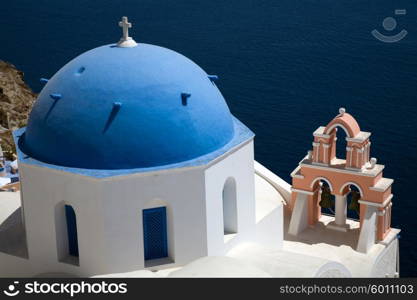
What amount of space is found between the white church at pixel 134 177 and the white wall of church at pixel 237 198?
0.14 ft

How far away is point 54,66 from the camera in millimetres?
48406

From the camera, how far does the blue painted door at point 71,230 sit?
630 inches

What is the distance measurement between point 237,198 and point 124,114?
3525 millimetres

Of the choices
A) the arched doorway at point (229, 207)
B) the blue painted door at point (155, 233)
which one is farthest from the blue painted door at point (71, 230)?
the arched doorway at point (229, 207)

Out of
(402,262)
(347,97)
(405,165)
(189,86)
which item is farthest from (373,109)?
(189,86)

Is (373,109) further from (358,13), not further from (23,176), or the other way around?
(23,176)

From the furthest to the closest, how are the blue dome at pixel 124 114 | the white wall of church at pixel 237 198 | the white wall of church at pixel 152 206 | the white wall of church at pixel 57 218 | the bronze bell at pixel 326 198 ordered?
the bronze bell at pixel 326 198 → the white wall of church at pixel 237 198 → the blue dome at pixel 124 114 → the white wall of church at pixel 57 218 → the white wall of church at pixel 152 206

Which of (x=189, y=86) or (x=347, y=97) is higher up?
(x=189, y=86)

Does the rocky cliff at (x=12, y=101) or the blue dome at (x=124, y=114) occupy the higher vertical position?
the blue dome at (x=124, y=114)

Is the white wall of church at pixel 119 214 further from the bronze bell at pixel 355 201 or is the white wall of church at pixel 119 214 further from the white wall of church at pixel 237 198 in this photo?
the bronze bell at pixel 355 201

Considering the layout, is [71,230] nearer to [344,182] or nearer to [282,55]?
[344,182]

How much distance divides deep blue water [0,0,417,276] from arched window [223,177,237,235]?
13.1m

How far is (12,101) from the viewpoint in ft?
133

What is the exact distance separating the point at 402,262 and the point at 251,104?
1534 centimetres
